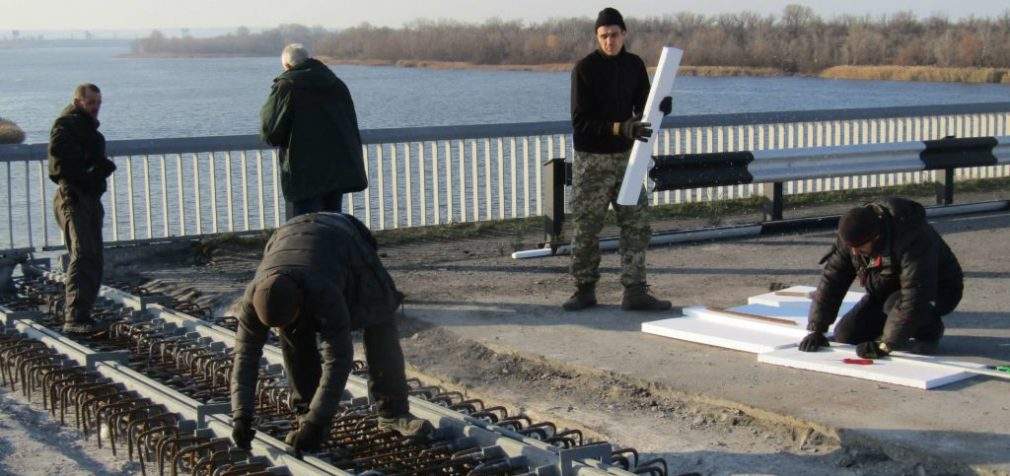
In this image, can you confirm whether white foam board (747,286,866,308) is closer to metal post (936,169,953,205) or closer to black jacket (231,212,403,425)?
black jacket (231,212,403,425)

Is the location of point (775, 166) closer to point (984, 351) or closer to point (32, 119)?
point (984, 351)

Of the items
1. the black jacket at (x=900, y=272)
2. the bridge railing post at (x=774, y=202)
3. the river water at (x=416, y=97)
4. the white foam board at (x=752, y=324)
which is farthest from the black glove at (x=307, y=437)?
the river water at (x=416, y=97)

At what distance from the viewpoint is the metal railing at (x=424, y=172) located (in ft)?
42.4

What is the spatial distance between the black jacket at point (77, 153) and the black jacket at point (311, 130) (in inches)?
54.9

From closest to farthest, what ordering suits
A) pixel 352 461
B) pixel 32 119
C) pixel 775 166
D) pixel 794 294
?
1. pixel 352 461
2. pixel 794 294
3. pixel 775 166
4. pixel 32 119

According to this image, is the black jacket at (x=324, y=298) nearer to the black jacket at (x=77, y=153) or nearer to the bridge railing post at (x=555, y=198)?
the black jacket at (x=77, y=153)

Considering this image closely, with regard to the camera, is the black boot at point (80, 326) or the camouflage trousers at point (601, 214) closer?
the camouflage trousers at point (601, 214)

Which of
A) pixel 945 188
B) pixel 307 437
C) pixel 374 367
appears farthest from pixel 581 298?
pixel 945 188

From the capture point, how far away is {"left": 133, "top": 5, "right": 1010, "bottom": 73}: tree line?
4184cm

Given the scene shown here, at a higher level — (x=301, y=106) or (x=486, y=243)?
(x=301, y=106)

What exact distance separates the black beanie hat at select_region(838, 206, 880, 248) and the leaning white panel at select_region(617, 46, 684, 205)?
213 cm

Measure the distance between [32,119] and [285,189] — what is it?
25.2 m

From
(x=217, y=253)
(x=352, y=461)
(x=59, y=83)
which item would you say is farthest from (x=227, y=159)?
(x=59, y=83)

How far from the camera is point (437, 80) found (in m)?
51.6
